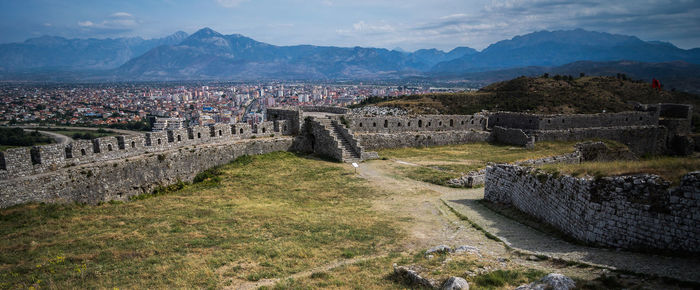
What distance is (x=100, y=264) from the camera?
9961mm

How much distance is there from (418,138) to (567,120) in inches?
581

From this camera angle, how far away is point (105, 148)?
18.9 meters

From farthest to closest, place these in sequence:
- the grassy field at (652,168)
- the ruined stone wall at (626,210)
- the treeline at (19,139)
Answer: the treeline at (19,139)
the grassy field at (652,168)
the ruined stone wall at (626,210)

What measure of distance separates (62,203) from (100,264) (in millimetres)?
8570

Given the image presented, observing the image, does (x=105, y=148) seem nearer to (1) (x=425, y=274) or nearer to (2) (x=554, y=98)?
(1) (x=425, y=274)

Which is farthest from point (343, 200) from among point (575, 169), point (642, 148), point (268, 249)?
point (642, 148)

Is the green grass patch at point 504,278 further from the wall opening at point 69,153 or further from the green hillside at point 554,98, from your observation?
the green hillside at point 554,98

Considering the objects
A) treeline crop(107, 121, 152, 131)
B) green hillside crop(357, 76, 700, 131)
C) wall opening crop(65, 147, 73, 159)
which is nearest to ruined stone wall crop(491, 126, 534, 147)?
green hillside crop(357, 76, 700, 131)

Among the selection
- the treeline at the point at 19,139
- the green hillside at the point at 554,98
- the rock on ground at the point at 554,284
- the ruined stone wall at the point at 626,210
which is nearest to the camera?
the rock on ground at the point at 554,284

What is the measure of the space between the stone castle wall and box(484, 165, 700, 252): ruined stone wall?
19275 millimetres

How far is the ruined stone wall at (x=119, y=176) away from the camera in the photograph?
604 inches

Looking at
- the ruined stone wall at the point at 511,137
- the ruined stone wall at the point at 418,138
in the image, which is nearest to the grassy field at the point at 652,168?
the ruined stone wall at the point at 418,138

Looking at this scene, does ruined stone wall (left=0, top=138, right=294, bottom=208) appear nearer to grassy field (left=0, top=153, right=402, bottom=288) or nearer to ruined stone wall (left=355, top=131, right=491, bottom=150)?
grassy field (left=0, top=153, right=402, bottom=288)

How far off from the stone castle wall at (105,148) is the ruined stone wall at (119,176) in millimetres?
437
